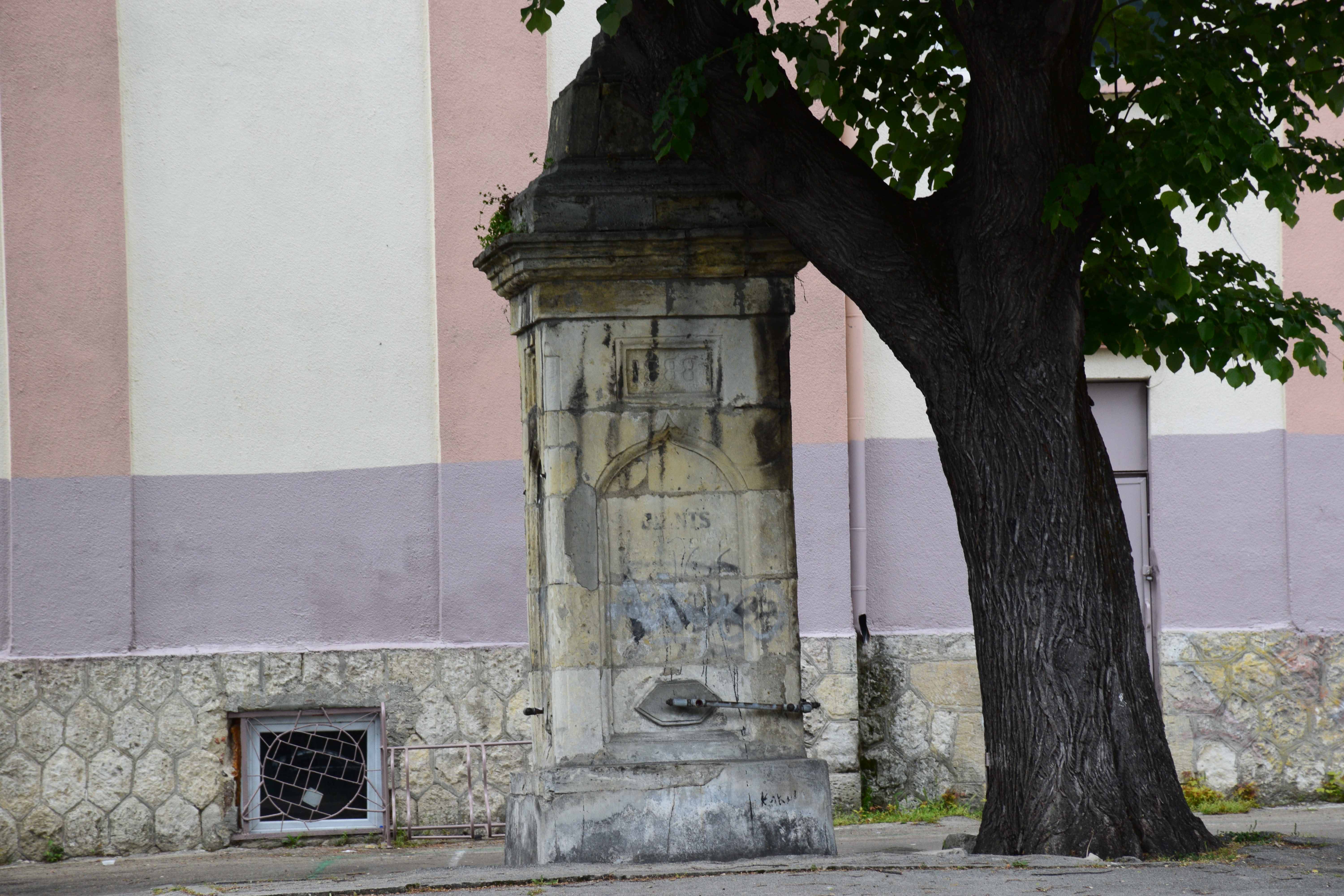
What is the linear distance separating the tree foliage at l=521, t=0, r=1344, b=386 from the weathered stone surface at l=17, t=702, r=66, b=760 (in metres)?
6.13

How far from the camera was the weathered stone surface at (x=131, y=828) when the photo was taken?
9.88 metres

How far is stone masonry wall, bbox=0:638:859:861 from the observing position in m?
9.87

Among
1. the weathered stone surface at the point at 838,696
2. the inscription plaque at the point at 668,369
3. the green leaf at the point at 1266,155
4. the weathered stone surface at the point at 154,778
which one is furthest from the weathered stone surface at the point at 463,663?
the green leaf at the point at 1266,155

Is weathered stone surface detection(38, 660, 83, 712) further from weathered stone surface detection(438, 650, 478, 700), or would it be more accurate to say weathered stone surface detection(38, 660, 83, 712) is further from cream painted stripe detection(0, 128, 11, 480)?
weathered stone surface detection(438, 650, 478, 700)

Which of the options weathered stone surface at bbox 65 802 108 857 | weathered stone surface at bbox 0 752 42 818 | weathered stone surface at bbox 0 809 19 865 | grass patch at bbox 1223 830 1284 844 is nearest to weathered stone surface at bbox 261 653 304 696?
weathered stone surface at bbox 65 802 108 857

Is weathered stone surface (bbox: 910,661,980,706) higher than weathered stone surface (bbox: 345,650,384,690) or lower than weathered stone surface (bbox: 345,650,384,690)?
lower

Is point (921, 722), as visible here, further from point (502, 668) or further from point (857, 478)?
point (502, 668)

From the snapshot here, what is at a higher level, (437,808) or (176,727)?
(176,727)

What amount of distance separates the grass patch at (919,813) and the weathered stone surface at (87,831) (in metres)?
4.78

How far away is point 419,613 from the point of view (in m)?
10.2

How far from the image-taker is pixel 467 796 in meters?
10.1

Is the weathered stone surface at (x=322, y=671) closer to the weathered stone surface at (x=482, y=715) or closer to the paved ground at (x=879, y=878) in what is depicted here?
the weathered stone surface at (x=482, y=715)

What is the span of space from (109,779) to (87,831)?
1.16 ft

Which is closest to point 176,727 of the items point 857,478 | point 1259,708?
point 857,478
